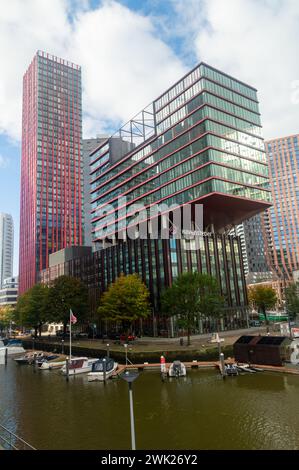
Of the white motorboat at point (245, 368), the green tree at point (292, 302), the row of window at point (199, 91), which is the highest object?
the row of window at point (199, 91)

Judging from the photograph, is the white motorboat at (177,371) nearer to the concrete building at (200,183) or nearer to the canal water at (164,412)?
the canal water at (164,412)

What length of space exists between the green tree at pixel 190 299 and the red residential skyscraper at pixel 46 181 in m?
123

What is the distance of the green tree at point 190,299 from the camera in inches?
2514

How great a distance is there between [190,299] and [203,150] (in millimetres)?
44959

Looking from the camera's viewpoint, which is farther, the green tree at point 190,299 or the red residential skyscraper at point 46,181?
the red residential skyscraper at point 46,181

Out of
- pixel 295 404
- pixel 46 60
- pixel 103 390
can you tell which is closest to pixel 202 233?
pixel 103 390

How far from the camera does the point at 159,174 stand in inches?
4188

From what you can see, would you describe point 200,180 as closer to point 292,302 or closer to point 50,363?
point 292,302

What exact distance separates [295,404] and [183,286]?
117 feet

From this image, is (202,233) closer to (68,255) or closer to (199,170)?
(199,170)

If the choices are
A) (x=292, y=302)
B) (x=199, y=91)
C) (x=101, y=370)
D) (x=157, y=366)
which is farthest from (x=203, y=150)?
(x=101, y=370)

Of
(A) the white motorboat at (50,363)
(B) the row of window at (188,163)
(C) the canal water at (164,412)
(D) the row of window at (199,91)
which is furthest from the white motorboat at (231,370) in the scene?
(D) the row of window at (199,91)

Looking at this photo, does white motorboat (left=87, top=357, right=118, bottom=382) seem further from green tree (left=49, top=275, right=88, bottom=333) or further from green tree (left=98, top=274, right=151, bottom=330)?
green tree (left=49, top=275, right=88, bottom=333)

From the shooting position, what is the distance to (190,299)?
64.1 m
